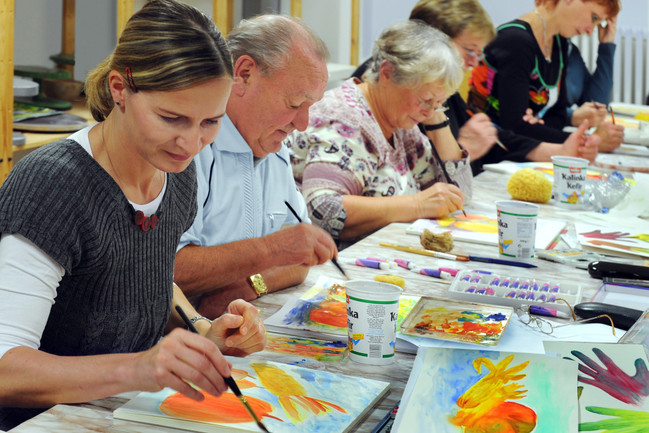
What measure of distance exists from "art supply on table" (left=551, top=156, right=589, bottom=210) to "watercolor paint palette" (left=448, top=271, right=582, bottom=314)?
921 mm

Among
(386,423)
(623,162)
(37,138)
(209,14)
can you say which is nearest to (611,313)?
(386,423)

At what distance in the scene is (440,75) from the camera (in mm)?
2434

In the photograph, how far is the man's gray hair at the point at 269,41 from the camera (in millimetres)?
1709

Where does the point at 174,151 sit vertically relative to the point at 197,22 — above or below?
below

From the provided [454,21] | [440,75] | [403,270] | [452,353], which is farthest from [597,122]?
[452,353]

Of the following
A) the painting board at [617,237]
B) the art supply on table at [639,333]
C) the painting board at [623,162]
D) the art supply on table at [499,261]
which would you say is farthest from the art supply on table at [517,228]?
the painting board at [623,162]

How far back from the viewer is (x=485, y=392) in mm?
1097

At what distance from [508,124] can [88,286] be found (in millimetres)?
2828

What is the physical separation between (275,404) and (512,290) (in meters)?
0.71

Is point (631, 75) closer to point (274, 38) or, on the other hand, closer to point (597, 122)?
point (597, 122)

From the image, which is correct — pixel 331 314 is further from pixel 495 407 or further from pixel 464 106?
pixel 464 106

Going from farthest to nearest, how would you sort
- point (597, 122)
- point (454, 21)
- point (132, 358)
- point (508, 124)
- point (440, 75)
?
point (597, 122)
point (508, 124)
point (454, 21)
point (440, 75)
point (132, 358)

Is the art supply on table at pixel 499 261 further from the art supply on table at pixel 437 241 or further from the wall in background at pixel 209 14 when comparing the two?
the wall in background at pixel 209 14

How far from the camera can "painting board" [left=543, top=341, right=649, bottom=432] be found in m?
1.05
